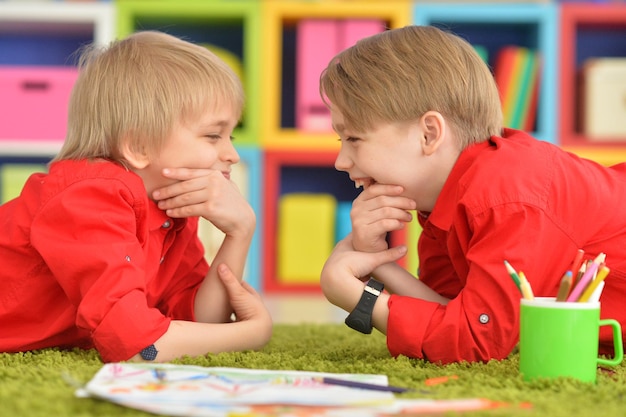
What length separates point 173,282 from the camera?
4.59 feet

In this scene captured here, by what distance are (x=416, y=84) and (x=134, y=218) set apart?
1.51 ft

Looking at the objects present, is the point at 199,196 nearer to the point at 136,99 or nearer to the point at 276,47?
the point at 136,99

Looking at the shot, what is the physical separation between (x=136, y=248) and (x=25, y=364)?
0.70 ft

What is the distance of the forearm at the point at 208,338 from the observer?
1087 millimetres

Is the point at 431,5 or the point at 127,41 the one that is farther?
the point at 431,5

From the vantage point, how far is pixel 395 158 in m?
1.21

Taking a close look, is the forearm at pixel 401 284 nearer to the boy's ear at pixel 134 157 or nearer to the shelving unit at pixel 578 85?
the boy's ear at pixel 134 157

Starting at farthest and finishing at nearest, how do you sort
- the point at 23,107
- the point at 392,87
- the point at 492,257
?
the point at 23,107 → the point at 392,87 → the point at 492,257

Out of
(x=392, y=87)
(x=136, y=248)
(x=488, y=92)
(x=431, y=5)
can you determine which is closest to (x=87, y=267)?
(x=136, y=248)

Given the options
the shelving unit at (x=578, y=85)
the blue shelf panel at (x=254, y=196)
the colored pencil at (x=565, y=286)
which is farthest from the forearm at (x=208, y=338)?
the shelving unit at (x=578, y=85)

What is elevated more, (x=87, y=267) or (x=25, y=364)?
(x=87, y=267)

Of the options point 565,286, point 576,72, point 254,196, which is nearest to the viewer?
point 565,286

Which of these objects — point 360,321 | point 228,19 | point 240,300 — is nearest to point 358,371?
point 360,321

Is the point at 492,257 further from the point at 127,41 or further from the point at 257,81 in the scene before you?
the point at 257,81
